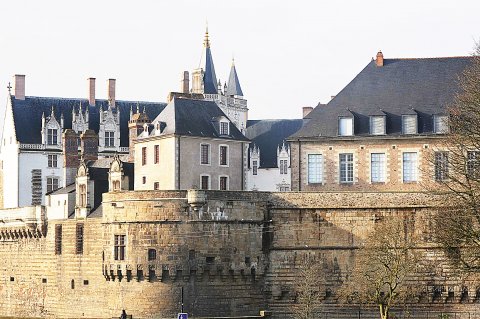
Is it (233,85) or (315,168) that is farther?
(233,85)

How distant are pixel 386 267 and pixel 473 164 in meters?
8.71

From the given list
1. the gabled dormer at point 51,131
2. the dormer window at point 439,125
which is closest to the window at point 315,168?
the dormer window at point 439,125

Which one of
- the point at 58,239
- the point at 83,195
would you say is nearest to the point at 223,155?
the point at 83,195

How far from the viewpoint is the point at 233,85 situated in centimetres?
12294

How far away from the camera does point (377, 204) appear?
6494cm

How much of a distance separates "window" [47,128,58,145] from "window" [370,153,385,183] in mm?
35023

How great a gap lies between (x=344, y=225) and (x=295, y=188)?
6.32m

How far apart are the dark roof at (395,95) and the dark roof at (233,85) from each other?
4983cm

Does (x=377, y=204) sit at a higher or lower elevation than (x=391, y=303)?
higher

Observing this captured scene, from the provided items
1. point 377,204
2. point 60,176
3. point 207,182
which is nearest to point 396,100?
point 377,204

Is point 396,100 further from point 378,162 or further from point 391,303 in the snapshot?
point 391,303

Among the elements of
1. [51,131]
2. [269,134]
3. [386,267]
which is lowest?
[386,267]

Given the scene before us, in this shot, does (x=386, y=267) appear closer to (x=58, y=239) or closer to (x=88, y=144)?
(x=58, y=239)

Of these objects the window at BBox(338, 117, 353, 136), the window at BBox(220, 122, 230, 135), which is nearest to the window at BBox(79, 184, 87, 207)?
the window at BBox(220, 122, 230, 135)
